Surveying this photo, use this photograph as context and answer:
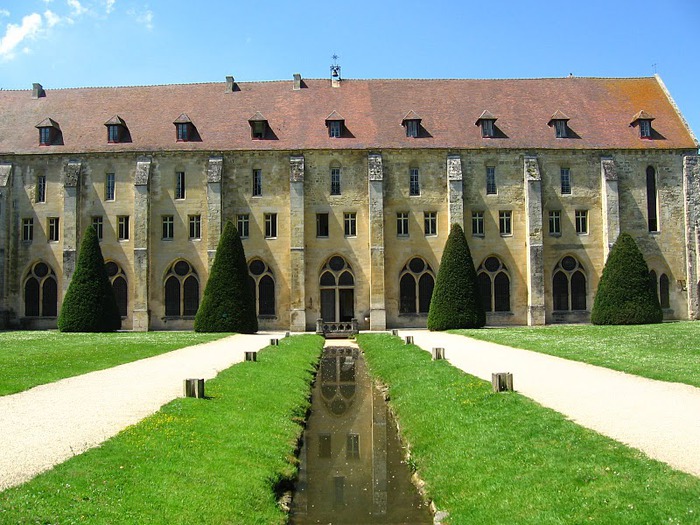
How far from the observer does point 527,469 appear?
9.27 meters

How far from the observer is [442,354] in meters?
21.9

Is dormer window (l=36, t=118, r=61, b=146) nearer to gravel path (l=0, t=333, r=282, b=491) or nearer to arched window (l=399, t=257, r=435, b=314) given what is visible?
arched window (l=399, t=257, r=435, b=314)

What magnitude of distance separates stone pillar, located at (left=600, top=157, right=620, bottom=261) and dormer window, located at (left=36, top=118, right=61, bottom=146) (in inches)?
1330

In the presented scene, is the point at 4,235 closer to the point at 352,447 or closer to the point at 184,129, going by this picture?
the point at 184,129

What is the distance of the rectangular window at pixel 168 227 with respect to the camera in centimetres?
4247

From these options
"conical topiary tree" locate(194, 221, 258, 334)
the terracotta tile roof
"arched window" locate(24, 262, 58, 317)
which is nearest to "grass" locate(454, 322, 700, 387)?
"conical topiary tree" locate(194, 221, 258, 334)

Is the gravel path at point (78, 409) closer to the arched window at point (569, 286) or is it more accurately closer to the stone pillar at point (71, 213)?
the stone pillar at point (71, 213)

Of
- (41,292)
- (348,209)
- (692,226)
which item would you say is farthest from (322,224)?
(692,226)

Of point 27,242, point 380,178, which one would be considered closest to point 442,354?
point 380,178

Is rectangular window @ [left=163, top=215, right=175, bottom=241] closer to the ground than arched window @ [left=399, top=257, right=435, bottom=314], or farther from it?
farther from it

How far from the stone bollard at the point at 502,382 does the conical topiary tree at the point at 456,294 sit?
22859 millimetres

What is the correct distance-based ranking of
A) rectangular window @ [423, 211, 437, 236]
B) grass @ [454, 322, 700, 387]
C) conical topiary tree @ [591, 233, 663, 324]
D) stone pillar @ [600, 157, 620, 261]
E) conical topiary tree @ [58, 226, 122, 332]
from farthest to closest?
rectangular window @ [423, 211, 437, 236], stone pillar @ [600, 157, 620, 261], conical topiary tree @ [591, 233, 663, 324], conical topiary tree @ [58, 226, 122, 332], grass @ [454, 322, 700, 387]

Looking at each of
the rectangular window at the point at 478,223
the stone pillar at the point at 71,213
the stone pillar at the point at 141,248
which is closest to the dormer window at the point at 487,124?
the rectangular window at the point at 478,223

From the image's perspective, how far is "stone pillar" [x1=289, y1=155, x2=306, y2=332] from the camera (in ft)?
134
